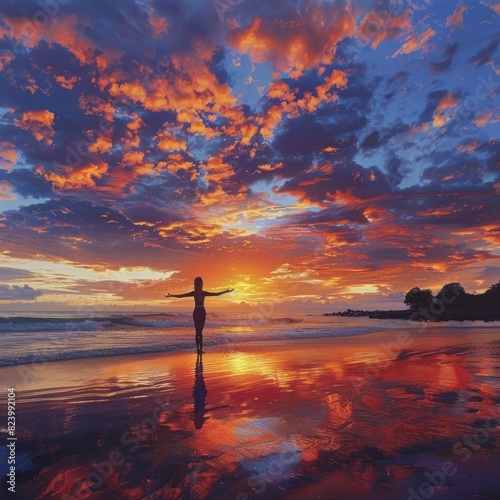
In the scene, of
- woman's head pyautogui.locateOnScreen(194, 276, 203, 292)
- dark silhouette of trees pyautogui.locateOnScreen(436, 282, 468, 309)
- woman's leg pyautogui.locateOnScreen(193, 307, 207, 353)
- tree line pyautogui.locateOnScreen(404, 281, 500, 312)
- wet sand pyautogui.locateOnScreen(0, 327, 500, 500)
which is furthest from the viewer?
dark silhouette of trees pyautogui.locateOnScreen(436, 282, 468, 309)

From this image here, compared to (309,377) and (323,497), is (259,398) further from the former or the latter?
(323,497)

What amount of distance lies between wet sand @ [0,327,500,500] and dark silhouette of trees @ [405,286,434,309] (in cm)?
9879

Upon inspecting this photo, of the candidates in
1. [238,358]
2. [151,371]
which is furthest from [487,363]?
[151,371]

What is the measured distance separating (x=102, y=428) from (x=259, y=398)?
3331 mm

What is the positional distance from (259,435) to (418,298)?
4236 inches

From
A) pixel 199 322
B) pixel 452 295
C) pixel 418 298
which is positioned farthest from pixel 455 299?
pixel 199 322

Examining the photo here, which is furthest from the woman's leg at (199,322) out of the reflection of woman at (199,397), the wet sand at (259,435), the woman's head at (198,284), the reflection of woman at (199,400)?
the wet sand at (259,435)

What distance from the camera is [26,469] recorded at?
4.46 metres

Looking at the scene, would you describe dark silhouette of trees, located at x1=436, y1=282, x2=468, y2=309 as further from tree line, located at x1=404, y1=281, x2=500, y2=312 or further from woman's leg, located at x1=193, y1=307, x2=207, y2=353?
woman's leg, located at x1=193, y1=307, x2=207, y2=353

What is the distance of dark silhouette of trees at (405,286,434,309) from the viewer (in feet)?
330

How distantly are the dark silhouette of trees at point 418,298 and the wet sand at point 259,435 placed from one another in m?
98.8

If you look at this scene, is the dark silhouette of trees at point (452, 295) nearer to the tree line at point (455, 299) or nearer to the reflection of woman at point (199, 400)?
the tree line at point (455, 299)

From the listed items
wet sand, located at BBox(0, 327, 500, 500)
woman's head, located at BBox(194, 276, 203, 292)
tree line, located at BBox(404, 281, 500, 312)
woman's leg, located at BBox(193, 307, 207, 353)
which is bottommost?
wet sand, located at BBox(0, 327, 500, 500)

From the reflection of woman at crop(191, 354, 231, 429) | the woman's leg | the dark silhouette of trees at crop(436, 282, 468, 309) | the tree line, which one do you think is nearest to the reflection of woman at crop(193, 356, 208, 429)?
the reflection of woman at crop(191, 354, 231, 429)
